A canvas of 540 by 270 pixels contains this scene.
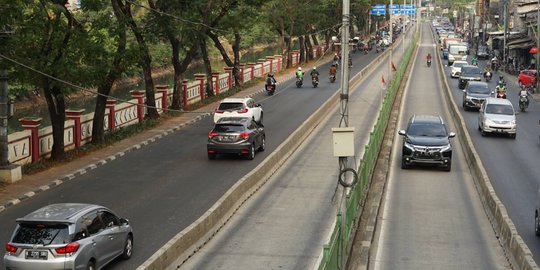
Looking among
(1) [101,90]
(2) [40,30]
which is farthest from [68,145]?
(2) [40,30]

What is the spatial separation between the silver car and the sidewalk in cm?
695

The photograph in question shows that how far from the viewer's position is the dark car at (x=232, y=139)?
89.1ft

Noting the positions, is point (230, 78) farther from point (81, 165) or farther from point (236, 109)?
point (81, 165)

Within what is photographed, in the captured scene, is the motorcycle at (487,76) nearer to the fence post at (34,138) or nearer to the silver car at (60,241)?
the fence post at (34,138)

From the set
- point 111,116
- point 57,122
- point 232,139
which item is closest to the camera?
point 57,122

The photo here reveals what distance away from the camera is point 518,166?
27.4 meters

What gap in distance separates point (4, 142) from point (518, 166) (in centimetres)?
1893

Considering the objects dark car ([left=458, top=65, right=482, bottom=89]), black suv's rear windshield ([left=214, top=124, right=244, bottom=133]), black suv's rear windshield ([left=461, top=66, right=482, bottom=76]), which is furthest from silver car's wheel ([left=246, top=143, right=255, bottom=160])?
black suv's rear windshield ([left=461, top=66, right=482, bottom=76])

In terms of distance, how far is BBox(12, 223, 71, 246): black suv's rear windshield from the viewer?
13277 mm

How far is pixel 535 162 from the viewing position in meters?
28.3

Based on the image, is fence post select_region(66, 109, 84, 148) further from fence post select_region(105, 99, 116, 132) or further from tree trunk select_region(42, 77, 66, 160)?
fence post select_region(105, 99, 116, 132)

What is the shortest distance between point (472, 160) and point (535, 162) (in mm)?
2936

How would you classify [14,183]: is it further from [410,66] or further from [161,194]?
[410,66]

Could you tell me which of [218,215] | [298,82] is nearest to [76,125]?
[218,215]
